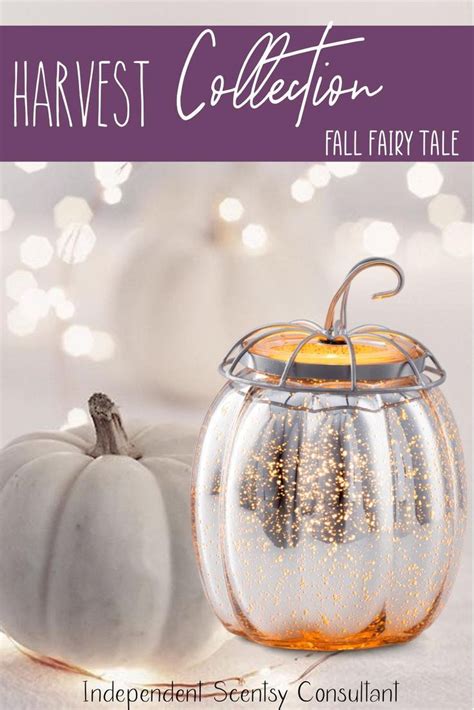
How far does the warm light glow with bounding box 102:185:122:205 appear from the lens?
2471 millimetres

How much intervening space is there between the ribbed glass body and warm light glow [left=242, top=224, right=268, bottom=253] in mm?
956

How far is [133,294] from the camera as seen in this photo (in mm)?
2615

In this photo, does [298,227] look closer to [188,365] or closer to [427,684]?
[188,365]

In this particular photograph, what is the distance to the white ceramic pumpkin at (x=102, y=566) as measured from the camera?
64.5 inches

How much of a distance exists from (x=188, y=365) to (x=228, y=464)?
1.05 metres

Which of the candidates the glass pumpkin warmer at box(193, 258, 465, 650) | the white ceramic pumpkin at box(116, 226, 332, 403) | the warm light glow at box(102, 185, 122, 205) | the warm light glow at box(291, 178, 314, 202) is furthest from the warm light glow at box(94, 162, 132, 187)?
the glass pumpkin warmer at box(193, 258, 465, 650)

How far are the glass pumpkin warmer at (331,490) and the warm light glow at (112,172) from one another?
0.90 meters

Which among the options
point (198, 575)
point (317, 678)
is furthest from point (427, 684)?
point (198, 575)

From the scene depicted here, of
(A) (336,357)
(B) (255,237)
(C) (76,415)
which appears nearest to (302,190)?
(B) (255,237)

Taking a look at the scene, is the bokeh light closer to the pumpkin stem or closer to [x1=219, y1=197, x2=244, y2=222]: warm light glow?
[x1=219, y1=197, x2=244, y2=222]: warm light glow

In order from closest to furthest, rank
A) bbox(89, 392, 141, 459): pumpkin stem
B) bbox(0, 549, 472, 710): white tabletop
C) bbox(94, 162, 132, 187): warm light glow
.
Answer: bbox(0, 549, 472, 710): white tabletop → bbox(89, 392, 141, 459): pumpkin stem → bbox(94, 162, 132, 187): warm light glow

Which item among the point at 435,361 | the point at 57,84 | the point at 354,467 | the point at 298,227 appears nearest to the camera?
the point at 354,467

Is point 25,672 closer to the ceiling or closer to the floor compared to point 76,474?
closer to the floor

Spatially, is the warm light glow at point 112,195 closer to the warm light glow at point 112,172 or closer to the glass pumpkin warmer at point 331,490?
the warm light glow at point 112,172
